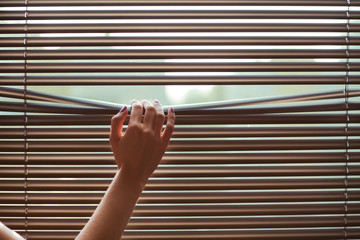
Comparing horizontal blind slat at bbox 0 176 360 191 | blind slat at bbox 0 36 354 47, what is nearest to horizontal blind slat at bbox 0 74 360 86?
blind slat at bbox 0 36 354 47

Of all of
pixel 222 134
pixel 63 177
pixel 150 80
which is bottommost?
pixel 63 177

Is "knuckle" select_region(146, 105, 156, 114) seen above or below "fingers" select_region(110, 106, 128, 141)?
above

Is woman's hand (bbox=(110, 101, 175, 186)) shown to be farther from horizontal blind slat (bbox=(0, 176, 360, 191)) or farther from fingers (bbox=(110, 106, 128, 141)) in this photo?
horizontal blind slat (bbox=(0, 176, 360, 191))

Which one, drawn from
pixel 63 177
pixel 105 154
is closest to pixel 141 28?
pixel 105 154

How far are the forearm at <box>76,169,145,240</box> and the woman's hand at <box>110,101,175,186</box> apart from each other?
2 cm

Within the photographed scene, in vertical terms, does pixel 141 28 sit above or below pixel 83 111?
above

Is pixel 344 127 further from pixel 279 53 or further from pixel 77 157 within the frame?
pixel 77 157

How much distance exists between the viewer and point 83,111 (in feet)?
3.24

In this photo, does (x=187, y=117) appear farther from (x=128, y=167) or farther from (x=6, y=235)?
(x=6, y=235)

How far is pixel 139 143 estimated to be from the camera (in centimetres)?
81

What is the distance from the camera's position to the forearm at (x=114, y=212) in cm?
70

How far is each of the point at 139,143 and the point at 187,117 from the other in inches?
9.7

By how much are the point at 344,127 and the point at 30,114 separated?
104 centimetres

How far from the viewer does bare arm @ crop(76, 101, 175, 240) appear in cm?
71
